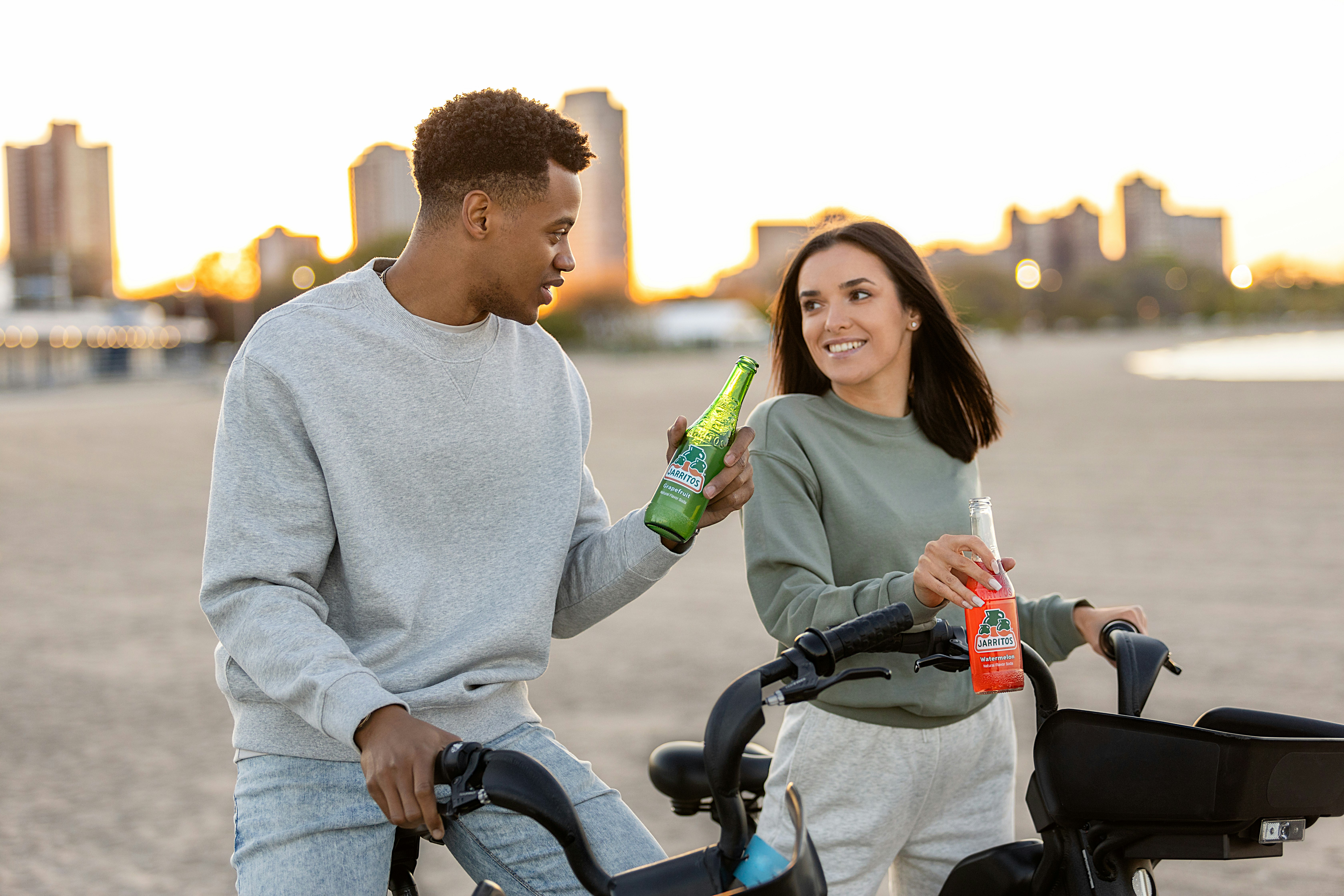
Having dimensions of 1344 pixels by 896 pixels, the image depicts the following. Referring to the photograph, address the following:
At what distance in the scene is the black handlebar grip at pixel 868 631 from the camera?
150cm

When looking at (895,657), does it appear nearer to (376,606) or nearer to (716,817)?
(716,817)

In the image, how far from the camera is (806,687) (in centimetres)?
143

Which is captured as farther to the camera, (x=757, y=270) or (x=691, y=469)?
(x=757, y=270)

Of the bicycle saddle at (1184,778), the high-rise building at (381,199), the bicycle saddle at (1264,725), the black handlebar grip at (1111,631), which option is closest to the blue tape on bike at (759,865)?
the bicycle saddle at (1184,778)

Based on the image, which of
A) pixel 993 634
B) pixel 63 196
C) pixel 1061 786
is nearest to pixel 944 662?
pixel 993 634

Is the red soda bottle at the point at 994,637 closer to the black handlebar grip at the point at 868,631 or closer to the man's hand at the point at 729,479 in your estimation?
the black handlebar grip at the point at 868,631

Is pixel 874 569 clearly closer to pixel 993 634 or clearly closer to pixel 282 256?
pixel 993 634

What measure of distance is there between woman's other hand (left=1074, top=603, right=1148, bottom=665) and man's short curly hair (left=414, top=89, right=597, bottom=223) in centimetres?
129

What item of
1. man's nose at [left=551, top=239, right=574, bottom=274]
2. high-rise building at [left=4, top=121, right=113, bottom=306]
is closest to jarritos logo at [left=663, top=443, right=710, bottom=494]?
man's nose at [left=551, top=239, right=574, bottom=274]

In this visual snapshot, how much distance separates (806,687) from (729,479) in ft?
2.39

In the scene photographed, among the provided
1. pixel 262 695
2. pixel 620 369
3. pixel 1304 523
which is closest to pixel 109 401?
pixel 620 369

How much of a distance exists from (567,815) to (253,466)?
849 millimetres

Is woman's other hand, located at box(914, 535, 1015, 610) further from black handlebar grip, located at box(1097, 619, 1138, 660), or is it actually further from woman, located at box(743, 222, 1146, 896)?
black handlebar grip, located at box(1097, 619, 1138, 660)

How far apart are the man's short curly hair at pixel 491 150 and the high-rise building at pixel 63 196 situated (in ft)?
387
